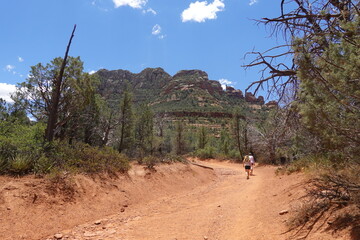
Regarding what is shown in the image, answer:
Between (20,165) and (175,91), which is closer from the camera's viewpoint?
(20,165)

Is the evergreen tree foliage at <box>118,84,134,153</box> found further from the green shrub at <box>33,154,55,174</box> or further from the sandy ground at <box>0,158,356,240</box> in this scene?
the green shrub at <box>33,154,55,174</box>

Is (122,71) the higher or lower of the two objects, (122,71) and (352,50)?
the higher

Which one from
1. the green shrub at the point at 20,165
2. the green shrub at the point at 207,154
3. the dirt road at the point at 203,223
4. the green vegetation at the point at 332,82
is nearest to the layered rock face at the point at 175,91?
the green shrub at the point at 207,154

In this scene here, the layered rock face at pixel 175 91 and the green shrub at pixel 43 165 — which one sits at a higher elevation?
the layered rock face at pixel 175 91

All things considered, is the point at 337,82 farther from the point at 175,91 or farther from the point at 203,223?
the point at 175,91

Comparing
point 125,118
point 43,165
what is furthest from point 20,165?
point 125,118

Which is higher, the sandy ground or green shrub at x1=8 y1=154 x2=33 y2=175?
green shrub at x1=8 y1=154 x2=33 y2=175

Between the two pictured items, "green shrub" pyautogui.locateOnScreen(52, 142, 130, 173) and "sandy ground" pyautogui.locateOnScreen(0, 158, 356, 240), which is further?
"green shrub" pyautogui.locateOnScreen(52, 142, 130, 173)

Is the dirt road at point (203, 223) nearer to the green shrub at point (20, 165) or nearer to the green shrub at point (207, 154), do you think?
the green shrub at point (20, 165)

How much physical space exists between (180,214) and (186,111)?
263 ft

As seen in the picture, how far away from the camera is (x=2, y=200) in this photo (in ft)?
19.8

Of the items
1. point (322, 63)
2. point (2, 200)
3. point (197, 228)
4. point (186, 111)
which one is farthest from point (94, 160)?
point (186, 111)

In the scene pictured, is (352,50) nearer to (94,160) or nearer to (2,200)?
(2,200)

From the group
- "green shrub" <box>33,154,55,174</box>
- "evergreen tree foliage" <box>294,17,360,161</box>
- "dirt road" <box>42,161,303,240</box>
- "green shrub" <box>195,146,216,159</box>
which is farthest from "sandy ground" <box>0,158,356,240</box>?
"green shrub" <box>195,146,216,159</box>
